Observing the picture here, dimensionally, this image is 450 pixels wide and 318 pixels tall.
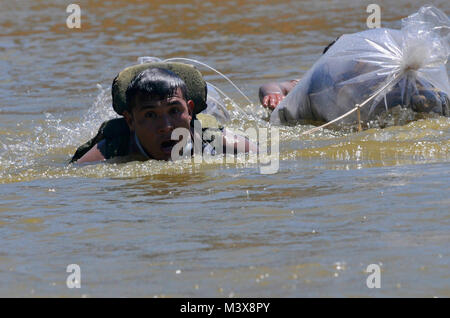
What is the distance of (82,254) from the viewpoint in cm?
337

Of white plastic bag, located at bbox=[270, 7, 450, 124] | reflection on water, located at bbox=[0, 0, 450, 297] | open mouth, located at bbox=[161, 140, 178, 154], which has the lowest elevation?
reflection on water, located at bbox=[0, 0, 450, 297]

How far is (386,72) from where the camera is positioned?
620 cm

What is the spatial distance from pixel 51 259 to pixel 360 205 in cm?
133

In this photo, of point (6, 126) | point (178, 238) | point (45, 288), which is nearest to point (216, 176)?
point (178, 238)

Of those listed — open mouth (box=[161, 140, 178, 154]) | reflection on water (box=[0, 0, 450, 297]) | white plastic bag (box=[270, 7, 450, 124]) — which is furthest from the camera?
white plastic bag (box=[270, 7, 450, 124])

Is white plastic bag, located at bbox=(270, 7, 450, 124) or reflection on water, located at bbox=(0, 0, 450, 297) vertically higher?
white plastic bag, located at bbox=(270, 7, 450, 124)

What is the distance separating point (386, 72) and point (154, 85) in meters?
1.78

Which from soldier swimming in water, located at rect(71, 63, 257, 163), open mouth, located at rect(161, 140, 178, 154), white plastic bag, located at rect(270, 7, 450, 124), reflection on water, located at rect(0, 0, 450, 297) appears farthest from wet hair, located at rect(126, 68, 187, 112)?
white plastic bag, located at rect(270, 7, 450, 124)

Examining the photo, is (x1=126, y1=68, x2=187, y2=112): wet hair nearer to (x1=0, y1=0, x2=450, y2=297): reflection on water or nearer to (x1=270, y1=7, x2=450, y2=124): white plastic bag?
(x1=0, y1=0, x2=450, y2=297): reflection on water

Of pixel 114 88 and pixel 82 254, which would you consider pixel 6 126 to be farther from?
pixel 82 254

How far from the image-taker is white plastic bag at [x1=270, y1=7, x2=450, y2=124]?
6172mm

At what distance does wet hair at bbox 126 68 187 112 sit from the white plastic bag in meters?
1.42

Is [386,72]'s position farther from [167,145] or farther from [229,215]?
[229,215]

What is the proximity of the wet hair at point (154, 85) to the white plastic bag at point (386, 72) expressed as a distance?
55.7 inches
